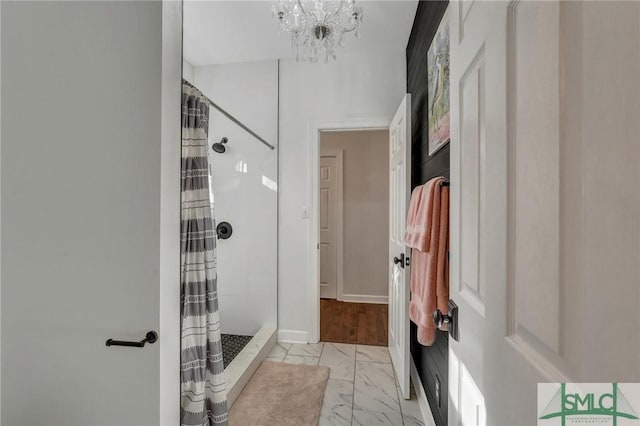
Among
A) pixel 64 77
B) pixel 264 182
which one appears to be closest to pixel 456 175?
pixel 64 77

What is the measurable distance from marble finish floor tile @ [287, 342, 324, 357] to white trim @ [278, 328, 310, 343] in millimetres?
45

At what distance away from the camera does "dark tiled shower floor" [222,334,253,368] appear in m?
2.36

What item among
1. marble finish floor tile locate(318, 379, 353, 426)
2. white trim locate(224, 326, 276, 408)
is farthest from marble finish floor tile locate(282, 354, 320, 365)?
marble finish floor tile locate(318, 379, 353, 426)

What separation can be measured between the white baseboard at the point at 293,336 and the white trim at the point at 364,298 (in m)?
1.48

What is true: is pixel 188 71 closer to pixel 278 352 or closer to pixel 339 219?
pixel 339 219

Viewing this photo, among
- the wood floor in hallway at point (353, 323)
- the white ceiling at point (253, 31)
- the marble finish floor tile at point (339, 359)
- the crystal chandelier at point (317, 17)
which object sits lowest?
the wood floor in hallway at point (353, 323)

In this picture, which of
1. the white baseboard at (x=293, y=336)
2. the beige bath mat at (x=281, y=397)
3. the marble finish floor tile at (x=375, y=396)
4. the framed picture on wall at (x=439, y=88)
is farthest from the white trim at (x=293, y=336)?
the framed picture on wall at (x=439, y=88)

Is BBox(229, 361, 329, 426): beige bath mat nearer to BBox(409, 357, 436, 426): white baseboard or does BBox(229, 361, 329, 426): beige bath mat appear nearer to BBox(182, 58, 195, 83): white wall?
BBox(409, 357, 436, 426): white baseboard

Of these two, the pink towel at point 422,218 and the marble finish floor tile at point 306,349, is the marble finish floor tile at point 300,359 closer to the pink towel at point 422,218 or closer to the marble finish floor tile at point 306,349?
the marble finish floor tile at point 306,349

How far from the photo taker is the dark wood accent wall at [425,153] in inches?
60.8

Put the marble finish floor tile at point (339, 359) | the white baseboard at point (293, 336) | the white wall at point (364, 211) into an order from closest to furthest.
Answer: the marble finish floor tile at point (339, 359), the white baseboard at point (293, 336), the white wall at point (364, 211)

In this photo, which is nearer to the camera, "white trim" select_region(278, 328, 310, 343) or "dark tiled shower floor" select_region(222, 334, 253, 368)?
"dark tiled shower floor" select_region(222, 334, 253, 368)

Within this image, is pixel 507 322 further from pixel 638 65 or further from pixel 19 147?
pixel 19 147

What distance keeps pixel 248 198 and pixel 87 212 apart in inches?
74.7
